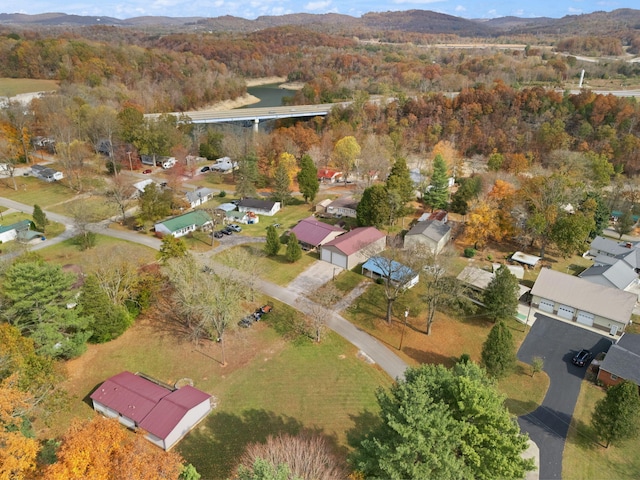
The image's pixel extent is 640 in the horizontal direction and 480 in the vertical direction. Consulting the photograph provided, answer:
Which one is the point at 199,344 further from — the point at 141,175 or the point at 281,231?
the point at 141,175

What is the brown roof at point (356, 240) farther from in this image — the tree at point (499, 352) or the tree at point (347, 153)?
the tree at point (347, 153)

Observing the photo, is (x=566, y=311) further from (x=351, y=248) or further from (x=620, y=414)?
(x=351, y=248)

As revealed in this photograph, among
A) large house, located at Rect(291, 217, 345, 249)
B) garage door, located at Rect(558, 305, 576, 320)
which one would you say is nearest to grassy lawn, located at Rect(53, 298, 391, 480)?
large house, located at Rect(291, 217, 345, 249)

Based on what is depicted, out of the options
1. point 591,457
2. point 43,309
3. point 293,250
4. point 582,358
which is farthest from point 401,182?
point 43,309

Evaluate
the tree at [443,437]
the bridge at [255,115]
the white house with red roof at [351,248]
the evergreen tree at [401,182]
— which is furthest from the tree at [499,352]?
the bridge at [255,115]

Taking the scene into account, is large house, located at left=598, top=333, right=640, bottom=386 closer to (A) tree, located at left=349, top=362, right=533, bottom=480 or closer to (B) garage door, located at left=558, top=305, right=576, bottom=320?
(B) garage door, located at left=558, top=305, right=576, bottom=320

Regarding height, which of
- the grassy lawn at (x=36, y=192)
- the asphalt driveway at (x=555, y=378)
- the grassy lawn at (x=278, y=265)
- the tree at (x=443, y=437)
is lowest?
the asphalt driveway at (x=555, y=378)

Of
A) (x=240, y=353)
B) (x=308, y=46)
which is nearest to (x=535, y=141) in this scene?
(x=240, y=353)
